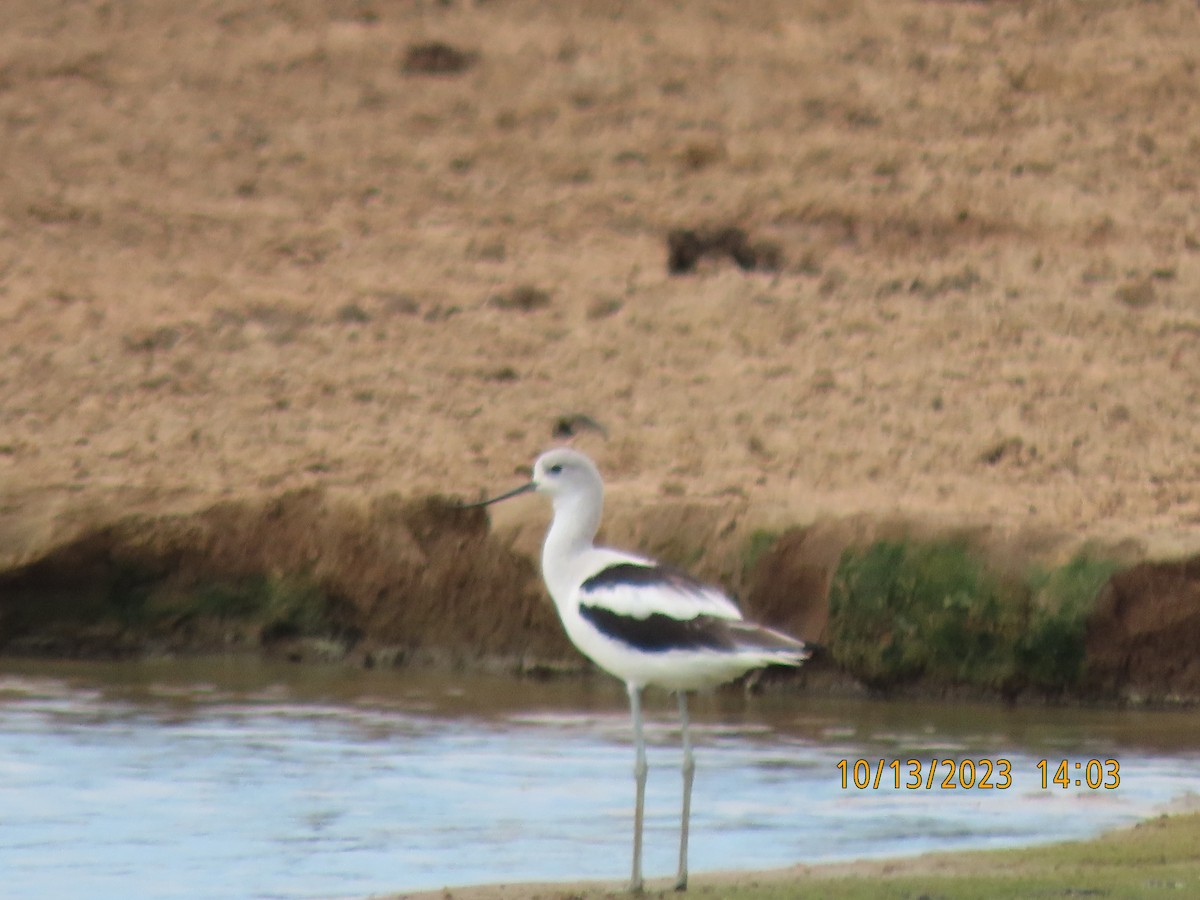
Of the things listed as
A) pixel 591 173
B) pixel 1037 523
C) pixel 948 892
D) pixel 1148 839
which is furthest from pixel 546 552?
pixel 591 173

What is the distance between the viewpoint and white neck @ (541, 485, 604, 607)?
7973mm

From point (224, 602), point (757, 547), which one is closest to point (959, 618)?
point (757, 547)

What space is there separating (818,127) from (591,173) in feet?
7.89

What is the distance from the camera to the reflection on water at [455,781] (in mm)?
8844

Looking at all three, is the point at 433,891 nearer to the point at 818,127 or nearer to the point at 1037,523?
the point at 1037,523

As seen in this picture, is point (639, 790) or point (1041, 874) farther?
point (639, 790)

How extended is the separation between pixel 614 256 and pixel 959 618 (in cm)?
946

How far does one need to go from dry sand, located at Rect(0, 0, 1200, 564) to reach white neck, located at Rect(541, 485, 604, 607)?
632 cm

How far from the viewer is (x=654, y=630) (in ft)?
24.7

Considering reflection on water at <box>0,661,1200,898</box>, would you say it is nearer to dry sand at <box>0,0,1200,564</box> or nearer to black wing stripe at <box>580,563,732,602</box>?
black wing stripe at <box>580,563,732,602</box>

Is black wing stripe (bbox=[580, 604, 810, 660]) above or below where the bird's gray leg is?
above
